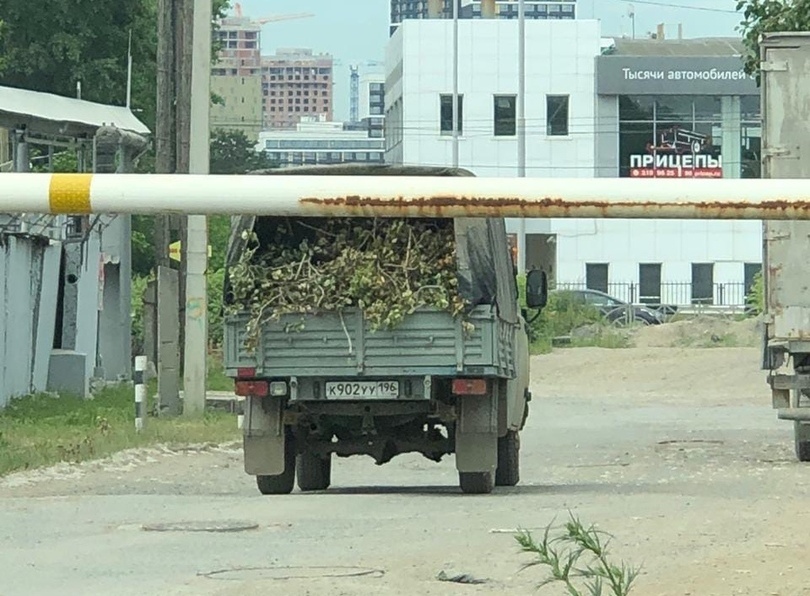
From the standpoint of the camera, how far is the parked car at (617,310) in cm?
5658

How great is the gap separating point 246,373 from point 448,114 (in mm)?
57983

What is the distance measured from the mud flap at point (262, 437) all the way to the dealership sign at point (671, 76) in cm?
5673

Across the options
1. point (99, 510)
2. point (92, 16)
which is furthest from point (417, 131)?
point (99, 510)

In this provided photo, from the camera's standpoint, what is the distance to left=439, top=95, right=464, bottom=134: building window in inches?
2766

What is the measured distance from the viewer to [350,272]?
13289mm

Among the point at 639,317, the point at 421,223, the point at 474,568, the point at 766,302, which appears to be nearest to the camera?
the point at 474,568

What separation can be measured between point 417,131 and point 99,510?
194 feet

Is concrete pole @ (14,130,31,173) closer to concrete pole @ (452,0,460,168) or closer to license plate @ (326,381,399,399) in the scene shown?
license plate @ (326,381,399,399)

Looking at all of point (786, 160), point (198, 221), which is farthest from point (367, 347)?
point (198, 221)

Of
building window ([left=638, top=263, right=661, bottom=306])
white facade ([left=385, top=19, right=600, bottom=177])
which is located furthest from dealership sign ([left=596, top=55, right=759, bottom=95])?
building window ([left=638, top=263, right=661, bottom=306])

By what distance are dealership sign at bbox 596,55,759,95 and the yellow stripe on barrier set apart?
6584 cm

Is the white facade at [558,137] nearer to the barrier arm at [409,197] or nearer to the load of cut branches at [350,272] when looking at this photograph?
the load of cut branches at [350,272]

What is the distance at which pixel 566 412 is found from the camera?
3059 centimetres

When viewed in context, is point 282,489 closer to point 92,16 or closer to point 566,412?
point 566,412
